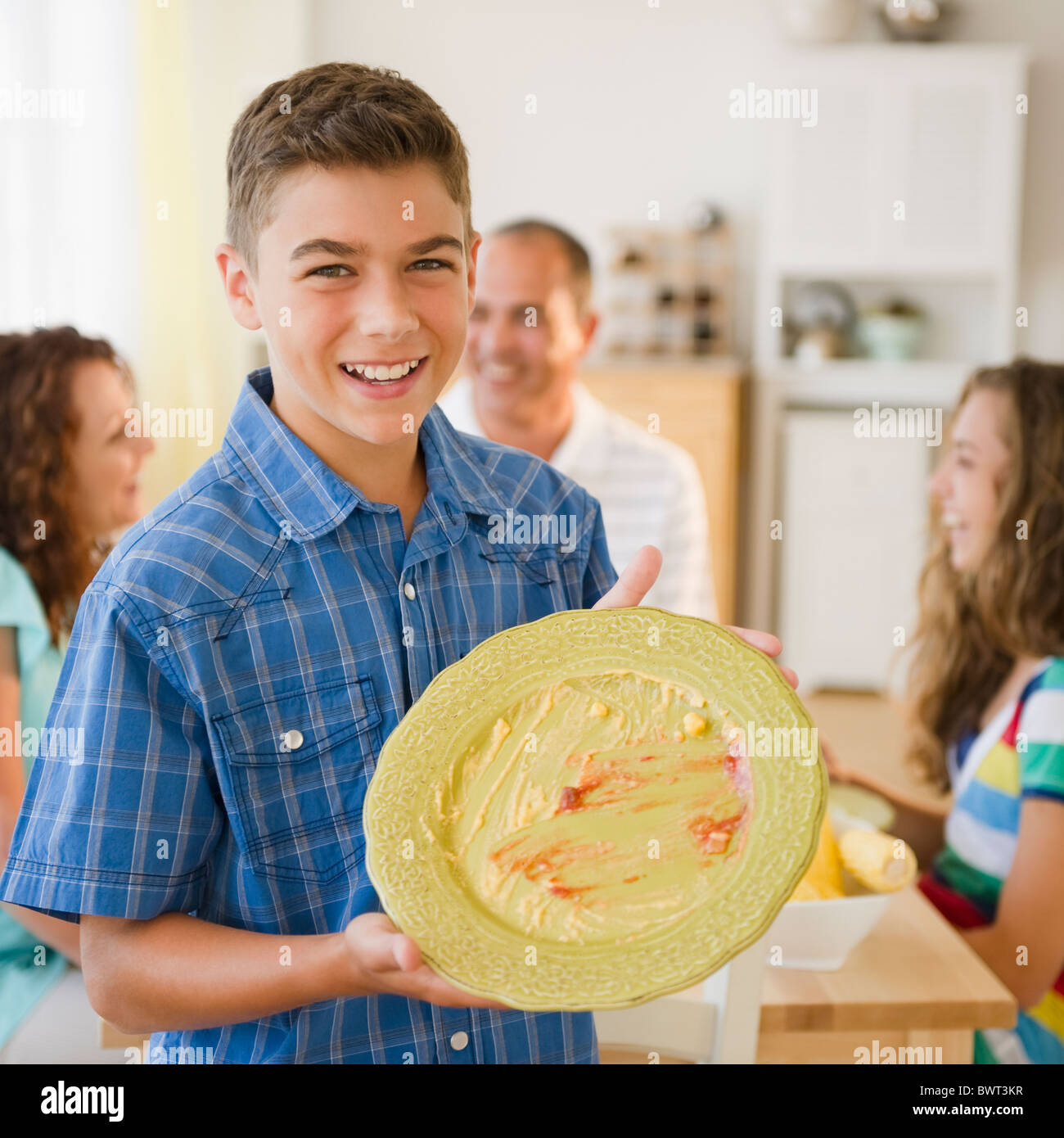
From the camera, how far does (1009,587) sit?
1.90 metres

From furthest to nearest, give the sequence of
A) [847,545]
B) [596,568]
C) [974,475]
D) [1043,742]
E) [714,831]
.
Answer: [847,545] → [974,475] → [1043,742] → [596,568] → [714,831]

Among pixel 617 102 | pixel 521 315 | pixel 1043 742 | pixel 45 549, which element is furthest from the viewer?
pixel 617 102

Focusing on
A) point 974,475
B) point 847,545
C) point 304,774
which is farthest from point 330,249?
point 847,545

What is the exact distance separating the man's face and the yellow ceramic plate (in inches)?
62.9

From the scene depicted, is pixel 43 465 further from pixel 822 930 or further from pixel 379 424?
pixel 822 930

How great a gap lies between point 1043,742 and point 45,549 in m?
1.54

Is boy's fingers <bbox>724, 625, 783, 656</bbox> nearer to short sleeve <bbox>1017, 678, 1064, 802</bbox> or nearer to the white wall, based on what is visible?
short sleeve <bbox>1017, 678, 1064, 802</bbox>

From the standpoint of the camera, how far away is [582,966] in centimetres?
85

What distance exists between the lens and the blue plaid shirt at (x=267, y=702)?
89 centimetres

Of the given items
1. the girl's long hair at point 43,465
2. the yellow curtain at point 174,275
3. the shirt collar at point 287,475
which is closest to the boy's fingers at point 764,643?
the shirt collar at point 287,475

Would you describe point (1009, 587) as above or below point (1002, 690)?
above

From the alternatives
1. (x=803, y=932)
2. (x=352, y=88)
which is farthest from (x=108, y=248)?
(x=803, y=932)

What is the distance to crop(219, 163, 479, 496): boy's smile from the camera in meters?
0.94

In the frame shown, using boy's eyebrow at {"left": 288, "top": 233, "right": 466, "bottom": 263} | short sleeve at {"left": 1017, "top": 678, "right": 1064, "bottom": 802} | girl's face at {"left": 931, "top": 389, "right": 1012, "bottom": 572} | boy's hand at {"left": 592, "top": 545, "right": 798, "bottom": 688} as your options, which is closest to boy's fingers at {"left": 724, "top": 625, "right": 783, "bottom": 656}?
boy's hand at {"left": 592, "top": 545, "right": 798, "bottom": 688}
